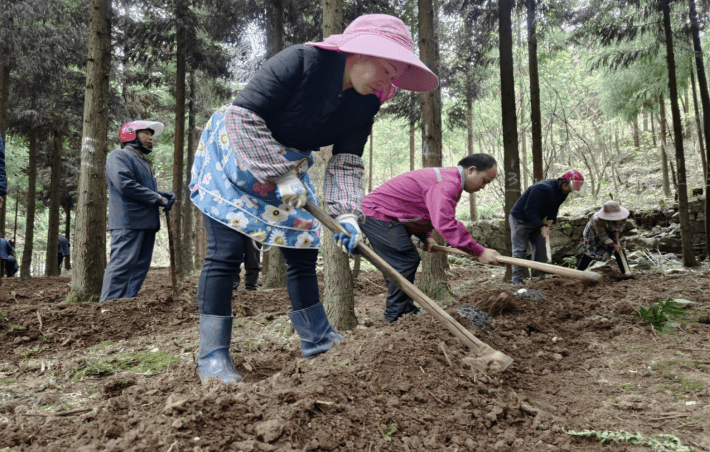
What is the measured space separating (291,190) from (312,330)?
2.88ft

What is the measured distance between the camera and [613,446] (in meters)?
1.72

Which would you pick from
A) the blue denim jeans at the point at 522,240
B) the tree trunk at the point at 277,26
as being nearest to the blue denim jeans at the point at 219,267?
the blue denim jeans at the point at 522,240

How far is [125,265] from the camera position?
455cm

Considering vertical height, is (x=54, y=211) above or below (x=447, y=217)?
above

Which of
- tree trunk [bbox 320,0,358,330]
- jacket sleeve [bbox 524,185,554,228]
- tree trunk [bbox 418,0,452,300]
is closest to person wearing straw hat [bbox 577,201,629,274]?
jacket sleeve [bbox 524,185,554,228]

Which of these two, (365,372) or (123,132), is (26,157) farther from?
(365,372)

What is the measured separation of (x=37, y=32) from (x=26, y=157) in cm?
644

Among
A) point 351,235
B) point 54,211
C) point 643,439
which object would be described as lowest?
point 643,439

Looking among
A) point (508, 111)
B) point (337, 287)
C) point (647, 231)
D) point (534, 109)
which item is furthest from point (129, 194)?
point (647, 231)

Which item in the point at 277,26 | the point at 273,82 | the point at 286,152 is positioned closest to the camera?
the point at 273,82

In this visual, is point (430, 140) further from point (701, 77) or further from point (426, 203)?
point (701, 77)

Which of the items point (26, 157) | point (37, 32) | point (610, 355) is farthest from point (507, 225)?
point (26, 157)

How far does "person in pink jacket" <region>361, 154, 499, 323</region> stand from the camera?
3527 mm

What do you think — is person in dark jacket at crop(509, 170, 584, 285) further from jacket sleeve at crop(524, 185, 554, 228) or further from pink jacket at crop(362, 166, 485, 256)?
pink jacket at crop(362, 166, 485, 256)
